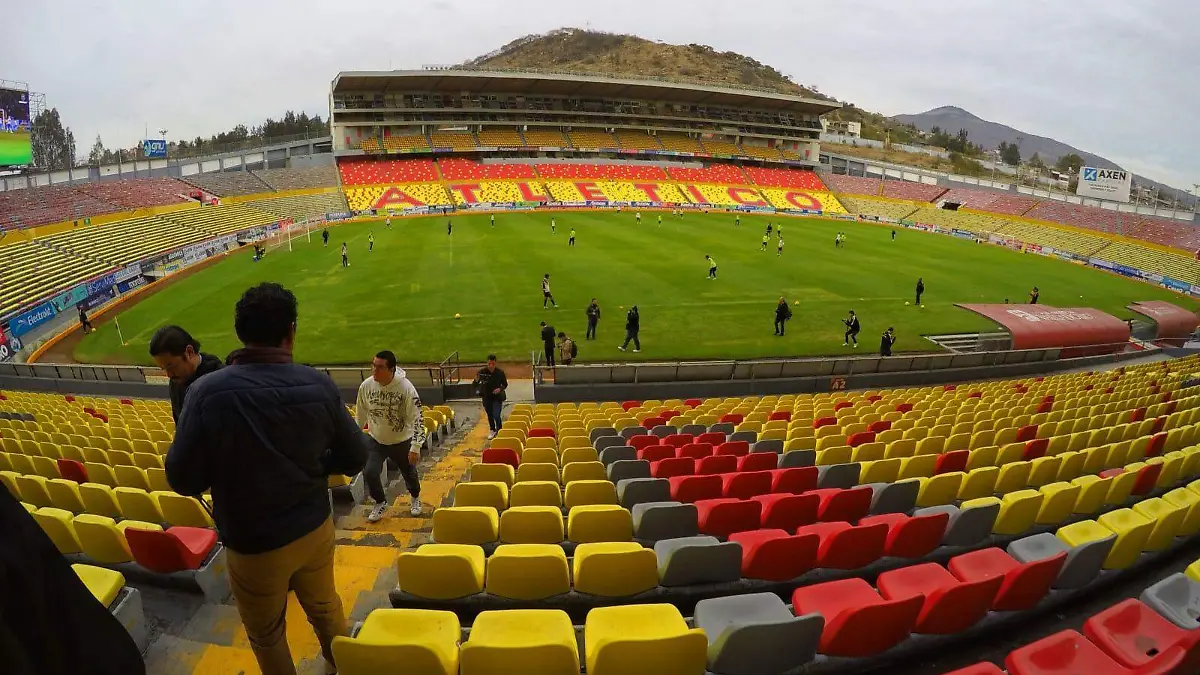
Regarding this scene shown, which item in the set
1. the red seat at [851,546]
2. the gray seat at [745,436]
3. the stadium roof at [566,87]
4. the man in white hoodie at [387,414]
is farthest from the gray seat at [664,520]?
the stadium roof at [566,87]

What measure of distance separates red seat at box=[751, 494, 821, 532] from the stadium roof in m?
70.9

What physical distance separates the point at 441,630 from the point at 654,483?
10.0 ft

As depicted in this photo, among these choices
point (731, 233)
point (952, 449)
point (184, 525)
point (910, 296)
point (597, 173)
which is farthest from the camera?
point (597, 173)

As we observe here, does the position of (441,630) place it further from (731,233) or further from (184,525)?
(731,233)

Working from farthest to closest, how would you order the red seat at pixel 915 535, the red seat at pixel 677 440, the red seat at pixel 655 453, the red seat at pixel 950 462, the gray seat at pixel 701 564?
the red seat at pixel 677 440
the red seat at pixel 655 453
the red seat at pixel 950 462
the red seat at pixel 915 535
the gray seat at pixel 701 564

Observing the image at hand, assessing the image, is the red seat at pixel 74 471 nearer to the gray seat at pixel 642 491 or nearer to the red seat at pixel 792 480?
the gray seat at pixel 642 491

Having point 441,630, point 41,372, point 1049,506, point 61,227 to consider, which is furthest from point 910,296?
point 61,227

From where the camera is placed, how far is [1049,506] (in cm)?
541

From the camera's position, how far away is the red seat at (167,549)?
4258 mm

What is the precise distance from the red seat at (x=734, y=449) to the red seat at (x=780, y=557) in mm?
3604

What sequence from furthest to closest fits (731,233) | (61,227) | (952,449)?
1. (731,233)
2. (61,227)
3. (952,449)

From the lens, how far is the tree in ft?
293

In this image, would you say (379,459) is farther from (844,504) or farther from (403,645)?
(844,504)

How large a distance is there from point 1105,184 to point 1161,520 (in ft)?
249
